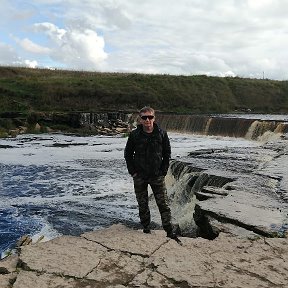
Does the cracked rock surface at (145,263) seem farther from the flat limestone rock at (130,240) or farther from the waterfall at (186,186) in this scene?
the waterfall at (186,186)

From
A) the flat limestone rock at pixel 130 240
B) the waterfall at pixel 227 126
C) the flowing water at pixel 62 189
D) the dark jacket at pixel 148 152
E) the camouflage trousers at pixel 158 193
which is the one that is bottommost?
the flowing water at pixel 62 189

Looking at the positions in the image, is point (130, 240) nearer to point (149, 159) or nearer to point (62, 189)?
point (149, 159)

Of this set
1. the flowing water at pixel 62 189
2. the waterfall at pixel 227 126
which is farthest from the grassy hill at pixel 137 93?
the flowing water at pixel 62 189

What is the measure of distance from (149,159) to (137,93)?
4419 cm

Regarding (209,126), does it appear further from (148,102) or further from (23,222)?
(23,222)

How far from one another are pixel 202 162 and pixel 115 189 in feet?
9.96

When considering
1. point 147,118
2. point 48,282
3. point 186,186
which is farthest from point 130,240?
point 186,186

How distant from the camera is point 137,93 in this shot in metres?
49.7

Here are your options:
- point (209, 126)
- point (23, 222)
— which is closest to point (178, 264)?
point (23, 222)

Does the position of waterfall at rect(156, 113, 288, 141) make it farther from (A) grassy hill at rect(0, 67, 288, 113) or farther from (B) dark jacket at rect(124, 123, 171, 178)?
(B) dark jacket at rect(124, 123, 171, 178)

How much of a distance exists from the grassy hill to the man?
3528cm

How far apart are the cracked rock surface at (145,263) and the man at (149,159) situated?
498 millimetres

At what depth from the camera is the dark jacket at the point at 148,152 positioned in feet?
19.4

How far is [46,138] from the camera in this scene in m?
30.9
